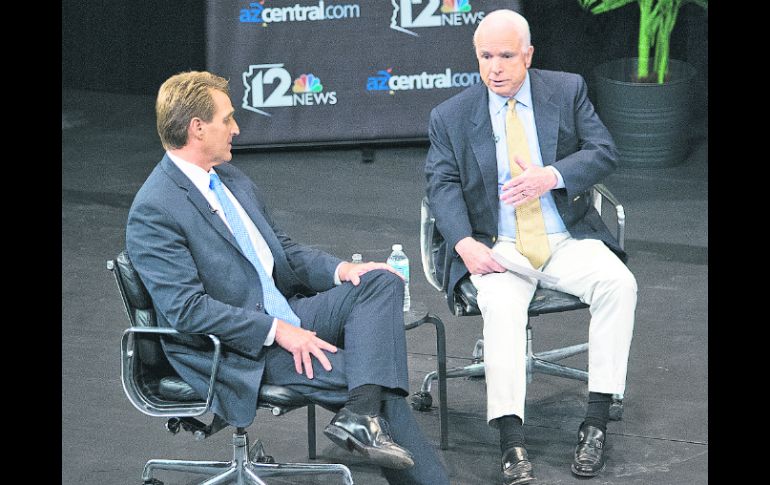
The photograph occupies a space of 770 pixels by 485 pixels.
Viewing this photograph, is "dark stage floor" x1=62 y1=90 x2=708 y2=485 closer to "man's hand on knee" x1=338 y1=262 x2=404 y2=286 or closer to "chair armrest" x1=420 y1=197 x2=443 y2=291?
"chair armrest" x1=420 y1=197 x2=443 y2=291

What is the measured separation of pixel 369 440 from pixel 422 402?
3.59ft

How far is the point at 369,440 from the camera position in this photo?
A: 4027 millimetres

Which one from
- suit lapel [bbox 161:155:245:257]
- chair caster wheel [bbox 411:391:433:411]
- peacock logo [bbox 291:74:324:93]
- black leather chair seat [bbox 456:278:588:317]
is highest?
suit lapel [bbox 161:155:245:257]

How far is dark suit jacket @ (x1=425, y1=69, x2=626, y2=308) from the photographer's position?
488 centimetres

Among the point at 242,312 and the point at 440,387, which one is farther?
the point at 440,387

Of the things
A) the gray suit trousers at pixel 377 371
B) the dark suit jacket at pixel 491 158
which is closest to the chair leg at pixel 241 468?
the gray suit trousers at pixel 377 371

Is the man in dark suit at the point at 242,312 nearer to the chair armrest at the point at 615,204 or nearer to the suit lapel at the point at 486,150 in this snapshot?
the suit lapel at the point at 486,150

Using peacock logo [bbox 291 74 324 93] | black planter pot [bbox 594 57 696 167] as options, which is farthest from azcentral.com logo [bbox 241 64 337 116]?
black planter pot [bbox 594 57 696 167]

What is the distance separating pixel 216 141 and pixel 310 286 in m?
0.63

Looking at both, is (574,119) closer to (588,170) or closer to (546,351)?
(588,170)

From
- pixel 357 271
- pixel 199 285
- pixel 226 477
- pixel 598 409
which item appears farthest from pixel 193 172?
pixel 598 409

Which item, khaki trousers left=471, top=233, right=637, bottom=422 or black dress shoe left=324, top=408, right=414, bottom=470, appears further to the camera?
khaki trousers left=471, top=233, right=637, bottom=422

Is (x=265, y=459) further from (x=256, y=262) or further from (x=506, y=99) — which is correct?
(x=506, y=99)

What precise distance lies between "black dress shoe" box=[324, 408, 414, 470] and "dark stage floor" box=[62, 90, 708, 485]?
23.5 inches
